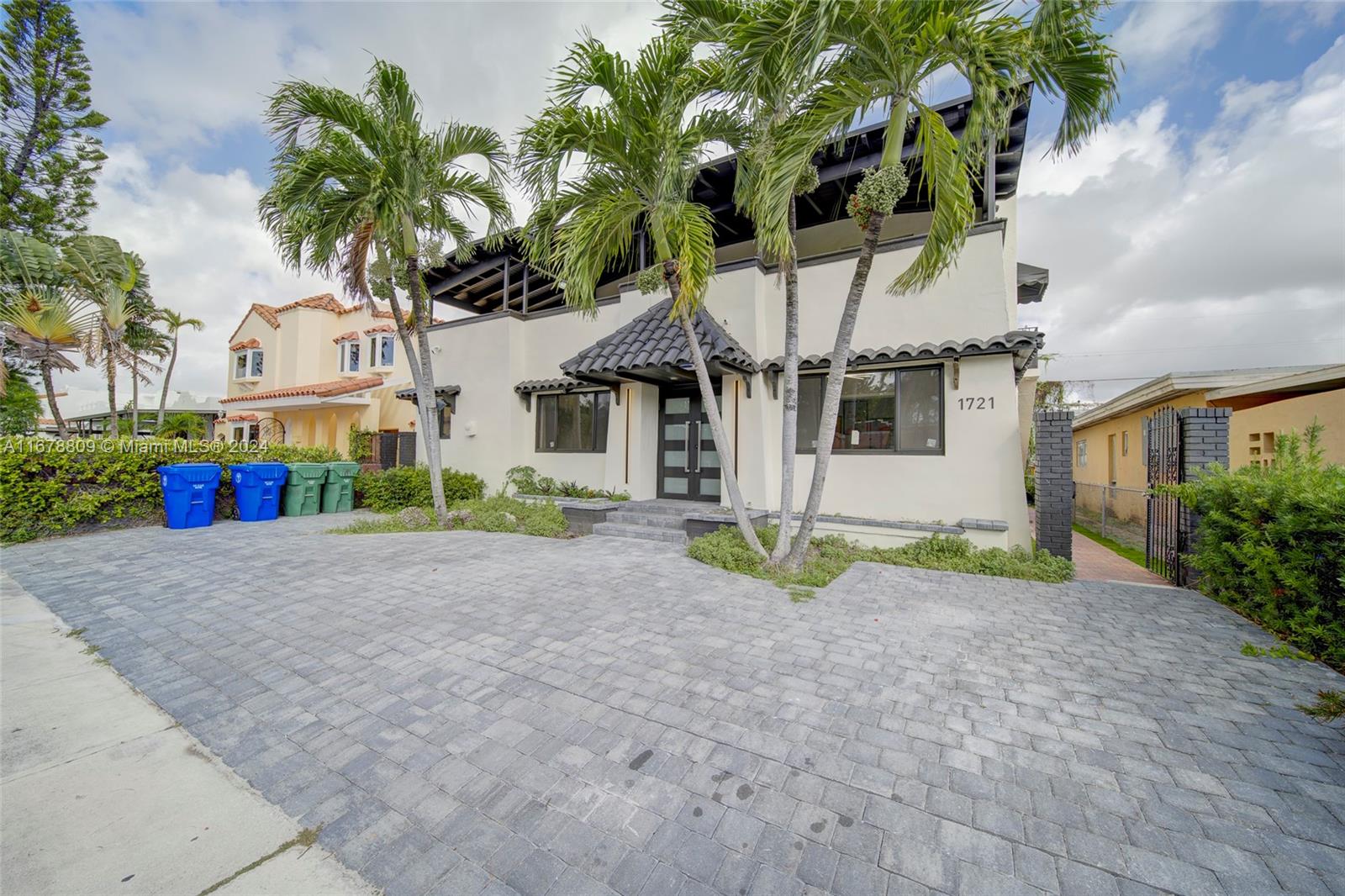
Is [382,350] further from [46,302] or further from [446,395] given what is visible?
[46,302]

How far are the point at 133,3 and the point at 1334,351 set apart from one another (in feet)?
231

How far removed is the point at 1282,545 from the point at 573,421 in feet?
34.6

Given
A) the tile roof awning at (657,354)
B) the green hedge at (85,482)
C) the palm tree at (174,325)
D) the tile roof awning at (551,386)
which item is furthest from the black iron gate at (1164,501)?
the palm tree at (174,325)

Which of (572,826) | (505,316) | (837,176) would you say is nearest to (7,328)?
(505,316)

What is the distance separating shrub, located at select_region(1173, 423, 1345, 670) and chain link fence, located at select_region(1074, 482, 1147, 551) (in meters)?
4.70

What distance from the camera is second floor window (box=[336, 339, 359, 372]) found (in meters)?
19.3

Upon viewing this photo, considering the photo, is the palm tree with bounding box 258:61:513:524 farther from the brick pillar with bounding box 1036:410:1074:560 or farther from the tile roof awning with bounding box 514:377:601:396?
the brick pillar with bounding box 1036:410:1074:560

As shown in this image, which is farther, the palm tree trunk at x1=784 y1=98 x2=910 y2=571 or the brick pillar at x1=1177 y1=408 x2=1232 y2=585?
the brick pillar at x1=1177 y1=408 x2=1232 y2=585

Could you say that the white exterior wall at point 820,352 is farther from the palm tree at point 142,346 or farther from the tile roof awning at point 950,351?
the palm tree at point 142,346

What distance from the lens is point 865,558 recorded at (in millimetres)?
7184

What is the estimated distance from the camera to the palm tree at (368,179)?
764cm

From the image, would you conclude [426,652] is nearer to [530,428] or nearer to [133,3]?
[530,428]

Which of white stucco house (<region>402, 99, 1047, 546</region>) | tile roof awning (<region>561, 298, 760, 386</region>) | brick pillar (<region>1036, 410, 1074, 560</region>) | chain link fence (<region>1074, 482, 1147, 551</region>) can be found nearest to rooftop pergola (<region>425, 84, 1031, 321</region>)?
white stucco house (<region>402, 99, 1047, 546</region>)

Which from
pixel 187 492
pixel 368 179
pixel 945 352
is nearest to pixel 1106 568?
pixel 945 352
